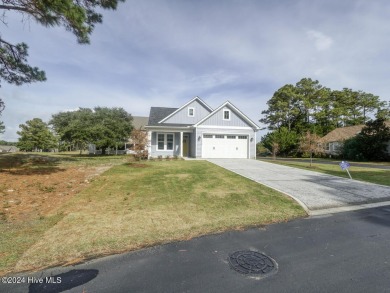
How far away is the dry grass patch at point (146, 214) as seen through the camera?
12.7ft

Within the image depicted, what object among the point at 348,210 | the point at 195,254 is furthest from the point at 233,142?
the point at 195,254

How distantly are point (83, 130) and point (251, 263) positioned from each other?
79.8ft

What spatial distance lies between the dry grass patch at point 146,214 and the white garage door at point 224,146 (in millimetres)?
11482

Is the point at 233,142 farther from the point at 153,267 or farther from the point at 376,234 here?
the point at 153,267

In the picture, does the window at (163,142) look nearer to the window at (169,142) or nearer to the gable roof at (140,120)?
the window at (169,142)

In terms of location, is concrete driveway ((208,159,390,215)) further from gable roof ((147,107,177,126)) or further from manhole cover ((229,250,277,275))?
gable roof ((147,107,177,126))

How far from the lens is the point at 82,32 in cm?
898

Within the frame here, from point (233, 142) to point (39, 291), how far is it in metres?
19.8

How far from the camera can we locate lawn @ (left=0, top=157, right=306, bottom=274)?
3.76 meters

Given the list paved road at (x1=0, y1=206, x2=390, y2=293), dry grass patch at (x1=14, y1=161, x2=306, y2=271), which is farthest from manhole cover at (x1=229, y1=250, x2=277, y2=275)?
dry grass patch at (x1=14, y1=161, x2=306, y2=271)

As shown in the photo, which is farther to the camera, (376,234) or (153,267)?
(376,234)

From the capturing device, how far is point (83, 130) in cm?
2358

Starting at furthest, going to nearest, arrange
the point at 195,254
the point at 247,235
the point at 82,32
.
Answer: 1. the point at 82,32
2. the point at 247,235
3. the point at 195,254

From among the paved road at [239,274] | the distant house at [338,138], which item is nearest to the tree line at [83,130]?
the paved road at [239,274]
